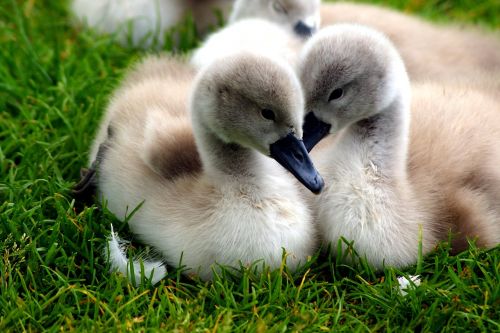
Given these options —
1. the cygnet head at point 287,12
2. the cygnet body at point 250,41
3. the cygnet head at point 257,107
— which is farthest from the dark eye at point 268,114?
the cygnet head at point 287,12

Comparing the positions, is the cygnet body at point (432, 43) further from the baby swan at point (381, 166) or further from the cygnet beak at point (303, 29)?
the baby swan at point (381, 166)

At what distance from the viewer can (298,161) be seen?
285 centimetres

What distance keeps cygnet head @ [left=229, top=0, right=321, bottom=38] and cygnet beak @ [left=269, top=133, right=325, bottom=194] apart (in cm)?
129

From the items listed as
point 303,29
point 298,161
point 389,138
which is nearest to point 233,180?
point 298,161

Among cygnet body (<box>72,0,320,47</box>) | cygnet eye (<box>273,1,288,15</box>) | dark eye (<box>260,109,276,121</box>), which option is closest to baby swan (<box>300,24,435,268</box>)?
dark eye (<box>260,109,276,121</box>)

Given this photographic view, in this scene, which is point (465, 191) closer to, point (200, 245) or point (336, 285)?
point (336, 285)

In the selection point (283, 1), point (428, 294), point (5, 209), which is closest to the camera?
point (428, 294)

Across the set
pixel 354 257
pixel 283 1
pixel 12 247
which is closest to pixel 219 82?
pixel 354 257

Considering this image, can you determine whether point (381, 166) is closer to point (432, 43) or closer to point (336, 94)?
point (336, 94)

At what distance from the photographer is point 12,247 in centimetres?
306

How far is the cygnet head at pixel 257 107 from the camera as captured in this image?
279 centimetres

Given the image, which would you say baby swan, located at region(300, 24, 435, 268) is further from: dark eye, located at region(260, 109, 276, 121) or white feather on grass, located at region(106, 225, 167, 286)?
white feather on grass, located at region(106, 225, 167, 286)

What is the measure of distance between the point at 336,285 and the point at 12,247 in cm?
116

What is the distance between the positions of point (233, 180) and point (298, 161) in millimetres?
255
